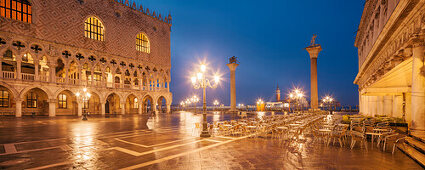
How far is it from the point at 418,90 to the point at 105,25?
34773 millimetres

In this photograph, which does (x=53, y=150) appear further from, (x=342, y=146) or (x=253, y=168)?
(x=342, y=146)

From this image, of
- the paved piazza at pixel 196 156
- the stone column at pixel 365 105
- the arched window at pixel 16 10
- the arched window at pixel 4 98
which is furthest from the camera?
the stone column at pixel 365 105

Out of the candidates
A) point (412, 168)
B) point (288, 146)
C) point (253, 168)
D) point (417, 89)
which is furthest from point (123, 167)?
point (417, 89)

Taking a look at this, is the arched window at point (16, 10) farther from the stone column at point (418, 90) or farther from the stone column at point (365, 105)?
the stone column at point (365, 105)

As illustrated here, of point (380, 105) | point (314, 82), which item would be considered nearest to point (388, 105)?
point (380, 105)

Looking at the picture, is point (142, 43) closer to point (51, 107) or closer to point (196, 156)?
point (51, 107)

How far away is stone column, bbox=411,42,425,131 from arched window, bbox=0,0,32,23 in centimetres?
3376

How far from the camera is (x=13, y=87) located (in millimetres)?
21781

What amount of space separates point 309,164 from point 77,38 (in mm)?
31454

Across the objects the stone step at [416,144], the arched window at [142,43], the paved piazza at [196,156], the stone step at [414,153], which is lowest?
the paved piazza at [196,156]

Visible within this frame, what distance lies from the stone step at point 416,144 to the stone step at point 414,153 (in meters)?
0.09

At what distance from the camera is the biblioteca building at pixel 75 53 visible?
22.9 meters

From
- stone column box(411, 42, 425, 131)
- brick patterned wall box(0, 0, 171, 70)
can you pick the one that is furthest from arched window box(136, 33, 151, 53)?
stone column box(411, 42, 425, 131)

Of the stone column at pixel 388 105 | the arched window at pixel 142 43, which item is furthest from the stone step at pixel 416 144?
the arched window at pixel 142 43
